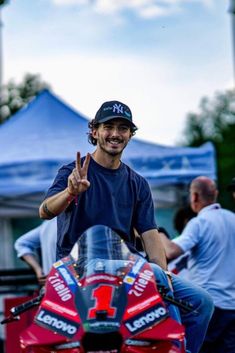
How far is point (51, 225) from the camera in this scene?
9273mm

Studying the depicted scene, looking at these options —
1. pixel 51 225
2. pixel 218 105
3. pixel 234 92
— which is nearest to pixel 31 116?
pixel 51 225

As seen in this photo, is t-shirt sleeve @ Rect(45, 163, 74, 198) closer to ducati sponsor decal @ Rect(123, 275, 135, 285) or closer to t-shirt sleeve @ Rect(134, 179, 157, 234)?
t-shirt sleeve @ Rect(134, 179, 157, 234)

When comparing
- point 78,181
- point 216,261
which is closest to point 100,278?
point 78,181

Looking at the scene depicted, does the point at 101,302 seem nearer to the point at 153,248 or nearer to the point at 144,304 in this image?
the point at 144,304

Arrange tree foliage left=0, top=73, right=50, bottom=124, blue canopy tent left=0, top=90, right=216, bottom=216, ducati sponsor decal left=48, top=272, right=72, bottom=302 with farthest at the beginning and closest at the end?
tree foliage left=0, top=73, right=50, bottom=124 < blue canopy tent left=0, top=90, right=216, bottom=216 < ducati sponsor decal left=48, top=272, right=72, bottom=302

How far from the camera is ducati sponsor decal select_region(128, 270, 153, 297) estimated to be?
15.1 ft

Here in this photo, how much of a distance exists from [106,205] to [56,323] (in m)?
1.25

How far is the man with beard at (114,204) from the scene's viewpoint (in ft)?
18.0

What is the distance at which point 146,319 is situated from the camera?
449 cm

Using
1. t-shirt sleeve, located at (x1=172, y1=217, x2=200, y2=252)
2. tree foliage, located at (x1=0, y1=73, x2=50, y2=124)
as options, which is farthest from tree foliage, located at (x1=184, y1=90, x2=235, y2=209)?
t-shirt sleeve, located at (x1=172, y1=217, x2=200, y2=252)

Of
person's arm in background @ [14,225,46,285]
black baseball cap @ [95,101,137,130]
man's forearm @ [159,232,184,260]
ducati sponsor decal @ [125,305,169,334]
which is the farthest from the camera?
person's arm in background @ [14,225,46,285]

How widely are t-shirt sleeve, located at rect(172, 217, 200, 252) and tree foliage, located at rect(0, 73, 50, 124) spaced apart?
45.6 m

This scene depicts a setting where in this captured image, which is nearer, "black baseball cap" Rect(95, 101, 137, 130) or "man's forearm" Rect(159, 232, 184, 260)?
"black baseball cap" Rect(95, 101, 137, 130)

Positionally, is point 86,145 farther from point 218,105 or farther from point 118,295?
point 218,105
